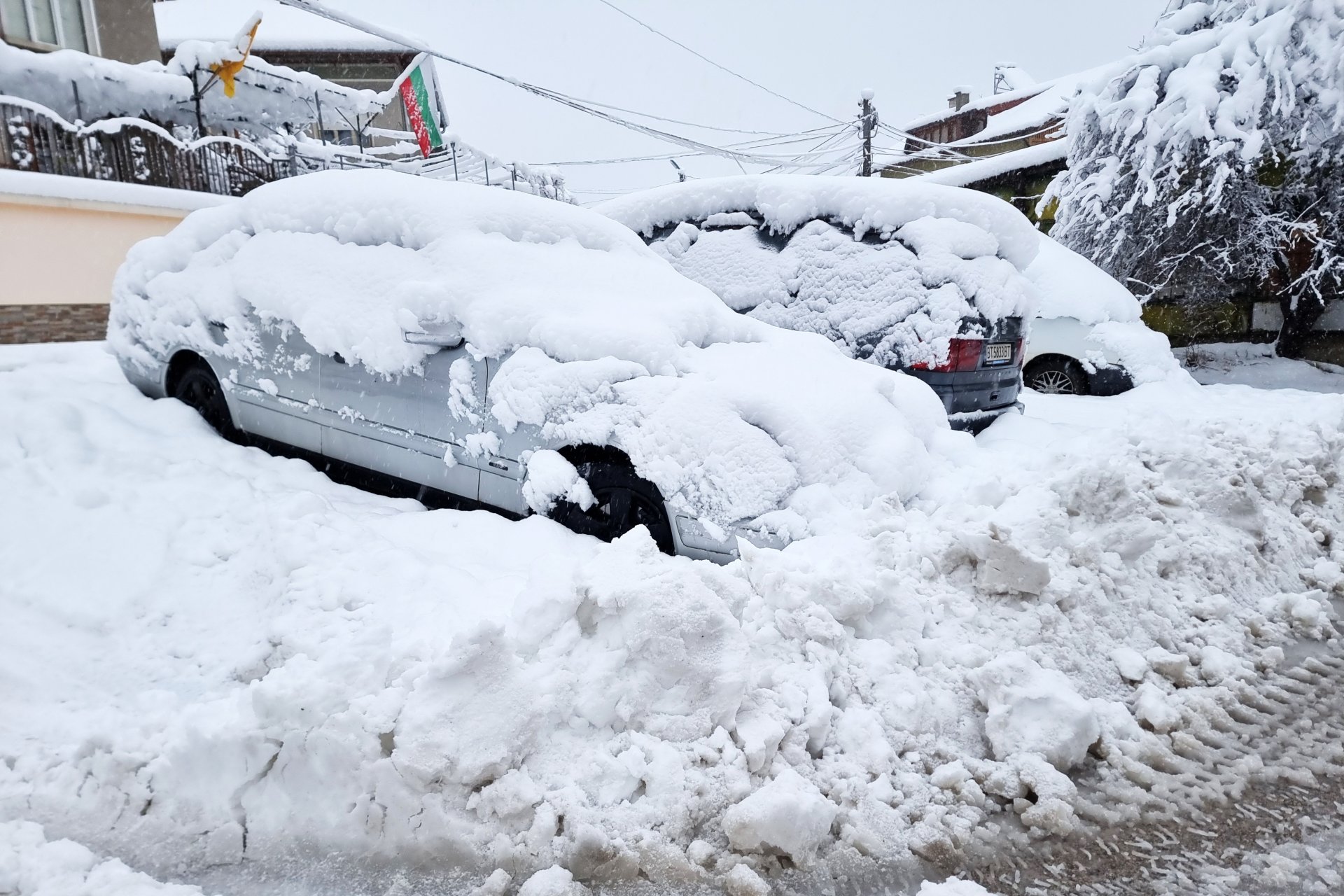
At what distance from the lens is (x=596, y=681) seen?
2.30 m

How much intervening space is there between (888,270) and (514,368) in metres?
3.27

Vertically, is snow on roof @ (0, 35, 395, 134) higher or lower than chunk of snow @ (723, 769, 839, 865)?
higher

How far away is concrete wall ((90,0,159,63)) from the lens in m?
13.4

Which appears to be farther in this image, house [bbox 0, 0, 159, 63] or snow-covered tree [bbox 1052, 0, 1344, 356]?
house [bbox 0, 0, 159, 63]

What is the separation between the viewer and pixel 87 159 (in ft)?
33.3

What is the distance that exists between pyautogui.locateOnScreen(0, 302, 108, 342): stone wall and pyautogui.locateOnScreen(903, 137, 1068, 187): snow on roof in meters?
12.7

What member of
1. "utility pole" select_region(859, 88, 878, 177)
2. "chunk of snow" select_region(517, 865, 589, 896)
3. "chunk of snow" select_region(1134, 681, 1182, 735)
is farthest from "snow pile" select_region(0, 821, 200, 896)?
"utility pole" select_region(859, 88, 878, 177)

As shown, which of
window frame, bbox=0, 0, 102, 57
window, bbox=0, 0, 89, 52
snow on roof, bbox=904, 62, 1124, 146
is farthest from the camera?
snow on roof, bbox=904, 62, 1124, 146

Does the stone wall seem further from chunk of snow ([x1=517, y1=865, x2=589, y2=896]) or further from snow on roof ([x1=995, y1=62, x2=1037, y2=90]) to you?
snow on roof ([x1=995, y1=62, x2=1037, y2=90])

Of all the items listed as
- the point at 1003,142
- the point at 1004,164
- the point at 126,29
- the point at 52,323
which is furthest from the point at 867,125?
the point at 52,323

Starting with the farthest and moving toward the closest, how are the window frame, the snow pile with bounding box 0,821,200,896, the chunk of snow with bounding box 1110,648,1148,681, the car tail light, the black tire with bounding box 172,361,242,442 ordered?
1. the window frame
2. the car tail light
3. the black tire with bounding box 172,361,242,442
4. the chunk of snow with bounding box 1110,648,1148,681
5. the snow pile with bounding box 0,821,200,896

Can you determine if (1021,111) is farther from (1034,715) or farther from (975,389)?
(1034,715)

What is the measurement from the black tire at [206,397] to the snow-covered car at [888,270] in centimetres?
359

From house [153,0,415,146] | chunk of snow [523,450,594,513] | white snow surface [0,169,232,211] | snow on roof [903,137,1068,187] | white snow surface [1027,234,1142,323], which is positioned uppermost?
house [153,0,415,146]
